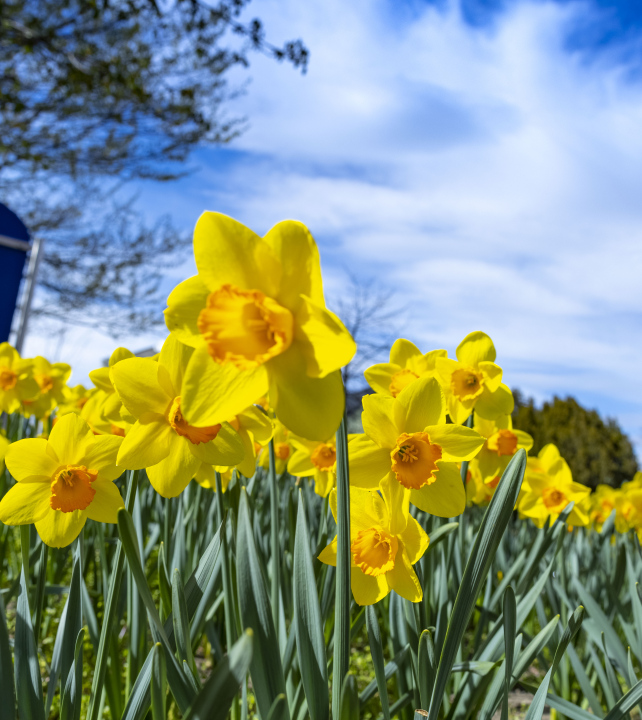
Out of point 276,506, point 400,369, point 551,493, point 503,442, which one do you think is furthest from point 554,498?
point 276,506

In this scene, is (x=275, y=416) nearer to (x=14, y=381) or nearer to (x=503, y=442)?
(x=503, y=442)

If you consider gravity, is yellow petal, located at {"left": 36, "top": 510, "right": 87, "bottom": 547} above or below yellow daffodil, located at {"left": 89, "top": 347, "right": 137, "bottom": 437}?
below

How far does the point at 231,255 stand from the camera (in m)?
0.61

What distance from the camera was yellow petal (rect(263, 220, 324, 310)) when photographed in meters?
0.60

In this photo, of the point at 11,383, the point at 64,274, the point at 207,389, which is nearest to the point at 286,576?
the point at 207,389

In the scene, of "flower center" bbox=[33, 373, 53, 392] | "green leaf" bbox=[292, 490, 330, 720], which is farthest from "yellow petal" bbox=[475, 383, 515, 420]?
"flower center" bbox=[33, 373, 53, 392]

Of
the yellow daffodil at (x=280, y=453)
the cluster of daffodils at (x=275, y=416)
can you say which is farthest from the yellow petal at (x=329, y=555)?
the yellow daffodil at (x=280, y=453)

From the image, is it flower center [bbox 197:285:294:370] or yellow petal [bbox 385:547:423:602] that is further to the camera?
yellow petal [bbox 385:547:423:602]

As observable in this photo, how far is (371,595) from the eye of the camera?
0.94m

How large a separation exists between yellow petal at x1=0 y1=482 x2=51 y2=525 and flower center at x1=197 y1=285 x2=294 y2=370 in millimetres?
673

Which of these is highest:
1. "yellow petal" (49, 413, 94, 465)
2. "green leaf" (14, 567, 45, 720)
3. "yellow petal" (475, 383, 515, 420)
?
"yellow petal" (475, 383, 515, 420)

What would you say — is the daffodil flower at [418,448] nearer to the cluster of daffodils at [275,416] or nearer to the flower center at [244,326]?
the cluster of daffodils at [275,416]

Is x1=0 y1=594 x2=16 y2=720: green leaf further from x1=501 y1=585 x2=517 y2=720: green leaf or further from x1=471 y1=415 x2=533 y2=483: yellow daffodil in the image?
x1=471 y1=415 x2=533 y2=483: yellow daffodil

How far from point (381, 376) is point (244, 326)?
0.75m
